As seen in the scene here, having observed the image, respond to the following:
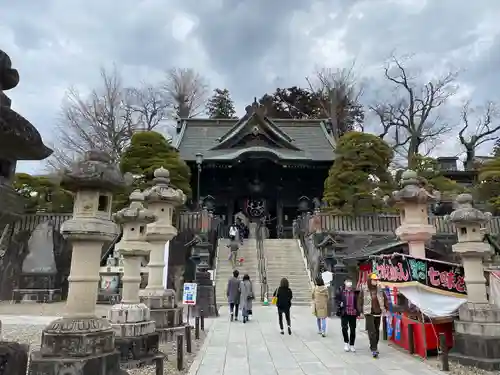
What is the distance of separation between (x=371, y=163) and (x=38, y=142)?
712 inches

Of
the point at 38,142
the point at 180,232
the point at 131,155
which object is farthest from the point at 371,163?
the point at 38,142

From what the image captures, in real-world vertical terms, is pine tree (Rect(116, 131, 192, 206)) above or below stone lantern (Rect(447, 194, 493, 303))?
above

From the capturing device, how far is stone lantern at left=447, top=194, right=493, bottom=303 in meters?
7.43

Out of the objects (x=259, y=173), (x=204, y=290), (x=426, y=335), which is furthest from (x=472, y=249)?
(x=259, y=173)

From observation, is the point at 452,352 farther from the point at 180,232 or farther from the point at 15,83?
the point at 180,232

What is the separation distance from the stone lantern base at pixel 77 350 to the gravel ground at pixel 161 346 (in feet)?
3.89

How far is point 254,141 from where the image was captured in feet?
93.4

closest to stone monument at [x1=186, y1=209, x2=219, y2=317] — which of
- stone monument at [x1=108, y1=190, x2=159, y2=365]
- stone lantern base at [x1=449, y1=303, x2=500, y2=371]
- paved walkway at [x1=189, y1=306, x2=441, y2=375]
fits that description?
paved walkway at [x1=189, y1=306, x2=441, y2=375]

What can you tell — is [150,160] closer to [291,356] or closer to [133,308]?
[133,308]

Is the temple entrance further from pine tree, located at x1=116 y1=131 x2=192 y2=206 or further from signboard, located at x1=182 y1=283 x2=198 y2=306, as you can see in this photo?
signboard, located at x1=182 y1=283 x2=198 y2=306

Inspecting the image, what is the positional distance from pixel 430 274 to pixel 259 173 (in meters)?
20.0

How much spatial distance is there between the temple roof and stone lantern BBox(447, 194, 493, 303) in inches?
711

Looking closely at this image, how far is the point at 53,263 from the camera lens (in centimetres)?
1897

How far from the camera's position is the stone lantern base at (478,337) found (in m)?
6.79
